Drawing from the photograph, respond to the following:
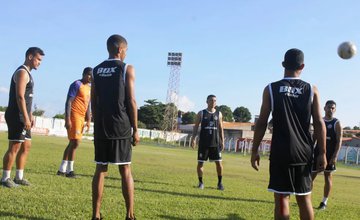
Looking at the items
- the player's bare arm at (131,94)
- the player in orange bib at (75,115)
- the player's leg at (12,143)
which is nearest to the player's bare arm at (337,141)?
the player's bare arm at (131,94)

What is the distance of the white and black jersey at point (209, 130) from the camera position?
1189cm

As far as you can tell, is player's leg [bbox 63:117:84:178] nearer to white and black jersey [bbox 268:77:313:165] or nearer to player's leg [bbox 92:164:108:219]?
player's leg [bbox 92:164:108:219]

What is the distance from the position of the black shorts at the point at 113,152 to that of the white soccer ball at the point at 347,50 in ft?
18.4

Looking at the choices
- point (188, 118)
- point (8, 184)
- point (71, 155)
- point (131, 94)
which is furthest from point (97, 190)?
point (188, 118)

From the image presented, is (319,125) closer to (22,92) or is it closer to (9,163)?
(22,92)

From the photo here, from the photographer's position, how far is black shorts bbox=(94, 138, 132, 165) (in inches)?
230

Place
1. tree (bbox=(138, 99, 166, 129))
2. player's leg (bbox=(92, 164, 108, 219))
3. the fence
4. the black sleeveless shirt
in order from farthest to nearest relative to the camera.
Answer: tree (bbox=(138, 99, 166, 129))
the fence
the black sleeveless shirt
player's leg (bbox=(92, 164, 108, 219))

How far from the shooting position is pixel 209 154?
11938 millimetres

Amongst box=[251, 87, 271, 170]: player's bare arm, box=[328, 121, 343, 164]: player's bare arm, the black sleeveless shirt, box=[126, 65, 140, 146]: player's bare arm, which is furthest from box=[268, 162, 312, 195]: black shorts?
the black sleeveless shirt

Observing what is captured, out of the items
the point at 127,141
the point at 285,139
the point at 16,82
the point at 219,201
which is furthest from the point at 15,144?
the point at 285,139

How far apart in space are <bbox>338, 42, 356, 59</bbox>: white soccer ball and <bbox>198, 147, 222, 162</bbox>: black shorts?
4.33m

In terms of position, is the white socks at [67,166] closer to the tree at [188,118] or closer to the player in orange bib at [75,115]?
the player in orange bib at [75,115]

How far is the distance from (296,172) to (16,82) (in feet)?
18.1

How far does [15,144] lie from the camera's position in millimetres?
8102
